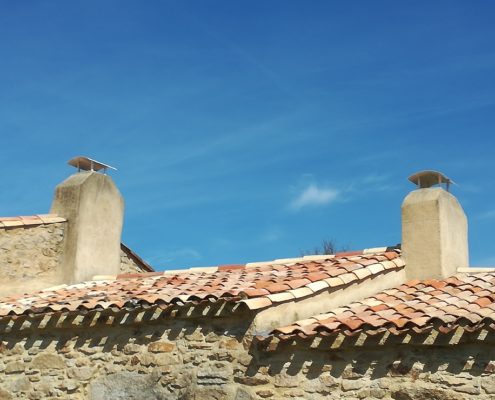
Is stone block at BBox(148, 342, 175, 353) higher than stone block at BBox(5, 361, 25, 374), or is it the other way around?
stone block at BBox(148, 342, 175, 353)

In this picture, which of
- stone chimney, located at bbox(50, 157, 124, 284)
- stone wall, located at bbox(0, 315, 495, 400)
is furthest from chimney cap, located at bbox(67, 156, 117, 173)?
stone wall, located at bbox(0, 315, 495, 400)

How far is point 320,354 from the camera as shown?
280 inches

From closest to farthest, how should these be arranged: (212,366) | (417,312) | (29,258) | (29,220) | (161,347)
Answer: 1. (417,312)
2. (212,366)
3. (161,347)
4. (29,258)
5. (29,220)

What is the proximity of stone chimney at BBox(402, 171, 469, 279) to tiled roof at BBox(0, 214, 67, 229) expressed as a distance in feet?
18.5

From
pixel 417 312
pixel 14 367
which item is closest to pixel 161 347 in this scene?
pixel 14 367

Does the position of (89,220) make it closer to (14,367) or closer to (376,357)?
(14,367)

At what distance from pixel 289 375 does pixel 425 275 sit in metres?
2.98

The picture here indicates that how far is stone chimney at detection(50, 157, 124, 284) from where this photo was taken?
1126 centimetres

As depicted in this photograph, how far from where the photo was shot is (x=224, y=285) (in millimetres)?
8672

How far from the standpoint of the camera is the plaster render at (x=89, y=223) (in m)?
11.2

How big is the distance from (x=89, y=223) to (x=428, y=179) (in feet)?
18.2

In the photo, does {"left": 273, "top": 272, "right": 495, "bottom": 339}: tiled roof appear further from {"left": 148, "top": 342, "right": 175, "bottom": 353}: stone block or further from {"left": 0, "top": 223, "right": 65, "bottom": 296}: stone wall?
{"left": 0, "top": 223, "right": 65, "bottom": 296}: stone wall

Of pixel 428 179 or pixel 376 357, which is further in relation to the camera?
pixel 428 179

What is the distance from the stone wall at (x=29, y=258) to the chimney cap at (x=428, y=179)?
227 inches
